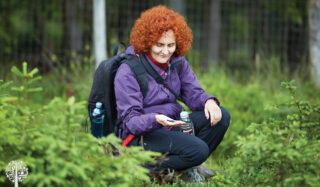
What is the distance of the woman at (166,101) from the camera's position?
297cm

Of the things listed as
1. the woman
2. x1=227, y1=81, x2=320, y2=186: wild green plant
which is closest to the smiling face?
the woman

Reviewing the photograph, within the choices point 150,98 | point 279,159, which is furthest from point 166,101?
point 279,159

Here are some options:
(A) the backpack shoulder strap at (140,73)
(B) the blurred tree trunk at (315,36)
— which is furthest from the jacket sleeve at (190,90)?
(B) the blurred tree trunk at (315,36)

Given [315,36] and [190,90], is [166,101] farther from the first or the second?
[315,36]

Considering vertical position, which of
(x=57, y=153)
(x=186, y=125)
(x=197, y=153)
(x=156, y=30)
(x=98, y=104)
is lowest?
(x=197, y=153)

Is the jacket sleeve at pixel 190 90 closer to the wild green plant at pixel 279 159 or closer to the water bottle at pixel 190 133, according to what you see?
the water bottle at pixel 190 133

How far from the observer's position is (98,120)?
10.5ft

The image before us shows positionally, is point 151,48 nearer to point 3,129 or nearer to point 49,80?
point 3,129

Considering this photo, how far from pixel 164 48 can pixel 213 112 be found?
0.61m

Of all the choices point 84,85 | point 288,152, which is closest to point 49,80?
point 84,85

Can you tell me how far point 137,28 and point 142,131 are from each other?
834mm

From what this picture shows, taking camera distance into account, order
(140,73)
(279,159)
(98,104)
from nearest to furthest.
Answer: (279,159) → (140,73) → (98,104)

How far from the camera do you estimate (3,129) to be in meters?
1.98

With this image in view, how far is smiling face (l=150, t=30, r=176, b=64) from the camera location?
312cm
